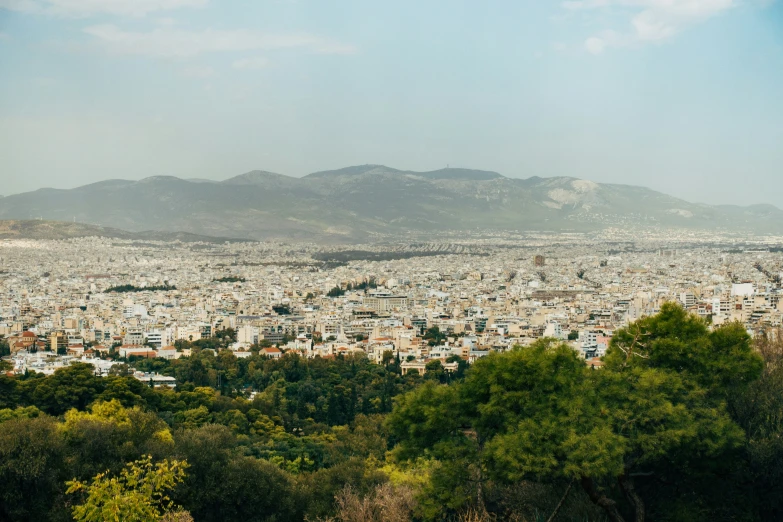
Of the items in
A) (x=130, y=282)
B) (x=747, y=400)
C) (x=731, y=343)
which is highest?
(x=731, y=343)

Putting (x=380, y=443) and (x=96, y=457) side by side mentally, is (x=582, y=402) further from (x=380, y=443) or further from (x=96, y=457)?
(x=380, y=443)

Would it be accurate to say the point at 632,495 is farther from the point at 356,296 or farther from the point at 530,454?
the point at 356,296

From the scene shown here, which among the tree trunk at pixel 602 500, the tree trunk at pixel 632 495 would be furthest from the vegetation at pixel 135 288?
the tree trunk at pixel 602 500

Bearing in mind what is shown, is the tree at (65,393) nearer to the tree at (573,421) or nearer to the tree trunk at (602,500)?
the tree at (573,421)

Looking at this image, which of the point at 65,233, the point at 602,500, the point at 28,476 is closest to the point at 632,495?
the point at 602,500

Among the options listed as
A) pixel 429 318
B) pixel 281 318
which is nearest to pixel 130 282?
pixel 281 318
